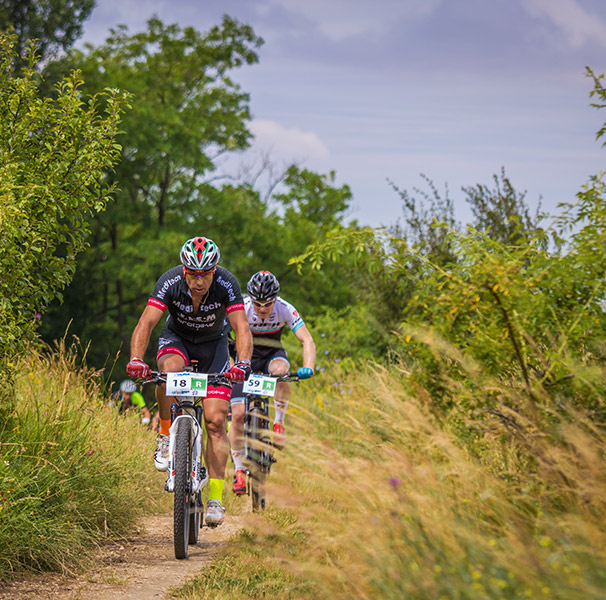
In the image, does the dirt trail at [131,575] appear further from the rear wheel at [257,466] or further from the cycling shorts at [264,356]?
the cycling shorts at [264,356]

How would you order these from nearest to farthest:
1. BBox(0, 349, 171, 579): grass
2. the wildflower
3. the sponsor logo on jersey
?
the wildflower → BBox(0, 349, 171, 579): grass → the sponsor logo on jersey

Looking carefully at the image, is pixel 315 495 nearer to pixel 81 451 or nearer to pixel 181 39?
pixel 81 451

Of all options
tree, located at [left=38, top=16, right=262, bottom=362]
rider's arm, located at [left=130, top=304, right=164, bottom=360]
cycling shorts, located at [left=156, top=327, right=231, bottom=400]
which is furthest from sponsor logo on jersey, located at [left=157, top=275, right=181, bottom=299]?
tree, located at [left=38, top=16, right=262, bottom=362]

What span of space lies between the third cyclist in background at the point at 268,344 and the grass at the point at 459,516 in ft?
11.3

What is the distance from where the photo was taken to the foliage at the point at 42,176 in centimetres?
622

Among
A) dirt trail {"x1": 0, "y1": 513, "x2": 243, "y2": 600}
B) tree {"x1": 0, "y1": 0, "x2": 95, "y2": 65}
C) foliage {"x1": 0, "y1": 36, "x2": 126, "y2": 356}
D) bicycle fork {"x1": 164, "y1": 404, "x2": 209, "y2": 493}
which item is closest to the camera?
dirt trail {"x1": 0, "y1": 513, "x2": 243, "y2": 600}

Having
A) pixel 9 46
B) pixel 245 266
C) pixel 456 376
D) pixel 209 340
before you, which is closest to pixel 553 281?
pixel 456 376

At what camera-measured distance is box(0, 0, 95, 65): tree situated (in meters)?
29.3

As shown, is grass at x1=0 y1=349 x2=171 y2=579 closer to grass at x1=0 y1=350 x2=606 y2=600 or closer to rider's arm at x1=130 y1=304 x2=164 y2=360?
grass at x1=0 y1=350 x2=606 y2=600

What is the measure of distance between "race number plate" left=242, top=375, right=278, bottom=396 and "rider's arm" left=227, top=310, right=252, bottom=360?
1.18 m

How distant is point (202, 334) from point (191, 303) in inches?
14.8

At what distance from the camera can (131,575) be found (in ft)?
19.4

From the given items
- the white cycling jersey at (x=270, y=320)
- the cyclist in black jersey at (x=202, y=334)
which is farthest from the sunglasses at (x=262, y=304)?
the cyclist in black jersey at (x=202, y=334)

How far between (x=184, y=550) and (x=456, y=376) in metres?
2.85
